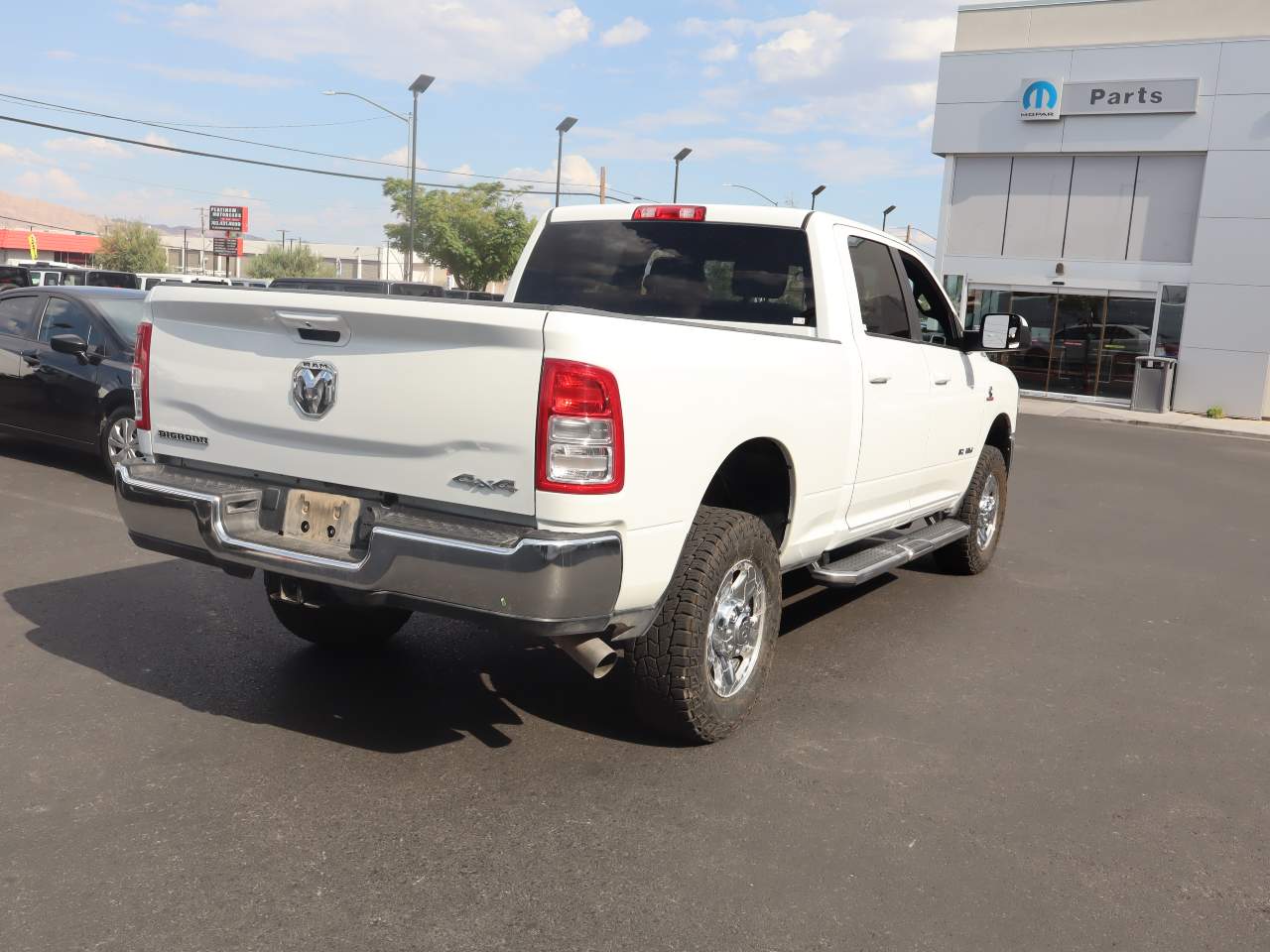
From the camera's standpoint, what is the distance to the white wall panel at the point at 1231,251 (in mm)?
24234

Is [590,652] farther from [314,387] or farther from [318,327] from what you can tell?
[318,327]

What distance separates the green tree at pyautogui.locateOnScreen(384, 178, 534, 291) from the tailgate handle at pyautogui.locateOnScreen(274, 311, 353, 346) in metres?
58.6

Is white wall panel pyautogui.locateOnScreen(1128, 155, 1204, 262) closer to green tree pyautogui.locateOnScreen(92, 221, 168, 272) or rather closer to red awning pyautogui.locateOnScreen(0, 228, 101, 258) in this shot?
green tree pyautogui.locateOnScreen(92, 221, 168, 272)

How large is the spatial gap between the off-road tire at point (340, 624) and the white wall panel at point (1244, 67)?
82.3 feet

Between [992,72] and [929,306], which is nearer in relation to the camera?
[929,306]

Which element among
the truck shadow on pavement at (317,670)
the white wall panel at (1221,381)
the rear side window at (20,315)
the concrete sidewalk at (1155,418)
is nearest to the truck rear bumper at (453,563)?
the truck shadow on pavement at (317,670)

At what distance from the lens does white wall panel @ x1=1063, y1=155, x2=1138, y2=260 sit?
1021 inches

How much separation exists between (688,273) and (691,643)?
2.02 m

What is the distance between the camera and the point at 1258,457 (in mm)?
17484

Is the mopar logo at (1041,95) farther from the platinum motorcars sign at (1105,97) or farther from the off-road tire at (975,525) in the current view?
the off-road tire at (975,525)

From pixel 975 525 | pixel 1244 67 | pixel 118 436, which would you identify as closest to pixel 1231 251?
pixel 1244 67

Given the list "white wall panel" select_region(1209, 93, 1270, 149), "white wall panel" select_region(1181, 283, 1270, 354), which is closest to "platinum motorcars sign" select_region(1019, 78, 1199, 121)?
"white wall panel" select_region(1209, 93, 1270, 149)

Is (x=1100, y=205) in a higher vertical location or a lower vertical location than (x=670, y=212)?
higher

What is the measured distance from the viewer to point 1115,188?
26016 millimetres
